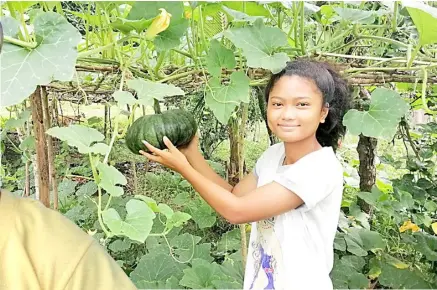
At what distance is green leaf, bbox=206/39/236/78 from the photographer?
3.13ft

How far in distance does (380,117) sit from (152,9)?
438 millimetres

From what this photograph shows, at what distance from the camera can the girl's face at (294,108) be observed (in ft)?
3.06

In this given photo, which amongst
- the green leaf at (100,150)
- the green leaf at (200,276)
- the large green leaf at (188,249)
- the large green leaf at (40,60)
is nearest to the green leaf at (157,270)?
the large green leaf at (188,249)

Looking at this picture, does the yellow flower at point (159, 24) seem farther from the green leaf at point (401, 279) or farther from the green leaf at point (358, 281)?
the green leaf at point (401, 279)

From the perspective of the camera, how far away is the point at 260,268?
1.06m

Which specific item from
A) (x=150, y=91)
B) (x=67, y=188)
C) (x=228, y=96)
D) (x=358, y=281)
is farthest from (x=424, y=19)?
(x=67, y=188)

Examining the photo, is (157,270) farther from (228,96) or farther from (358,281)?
(228,96)

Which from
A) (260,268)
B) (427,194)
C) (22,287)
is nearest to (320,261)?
(260,268)

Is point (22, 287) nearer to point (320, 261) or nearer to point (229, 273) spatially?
point (320, 261)

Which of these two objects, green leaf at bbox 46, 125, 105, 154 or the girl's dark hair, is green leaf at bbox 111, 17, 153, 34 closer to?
green leaf at bbox 46, 125, 105, 154

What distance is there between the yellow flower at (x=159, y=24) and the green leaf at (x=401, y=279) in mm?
1223

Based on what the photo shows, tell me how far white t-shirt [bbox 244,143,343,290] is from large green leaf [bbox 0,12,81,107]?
430 millimetres

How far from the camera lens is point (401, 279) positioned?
5.56ft

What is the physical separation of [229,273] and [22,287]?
0.97m
